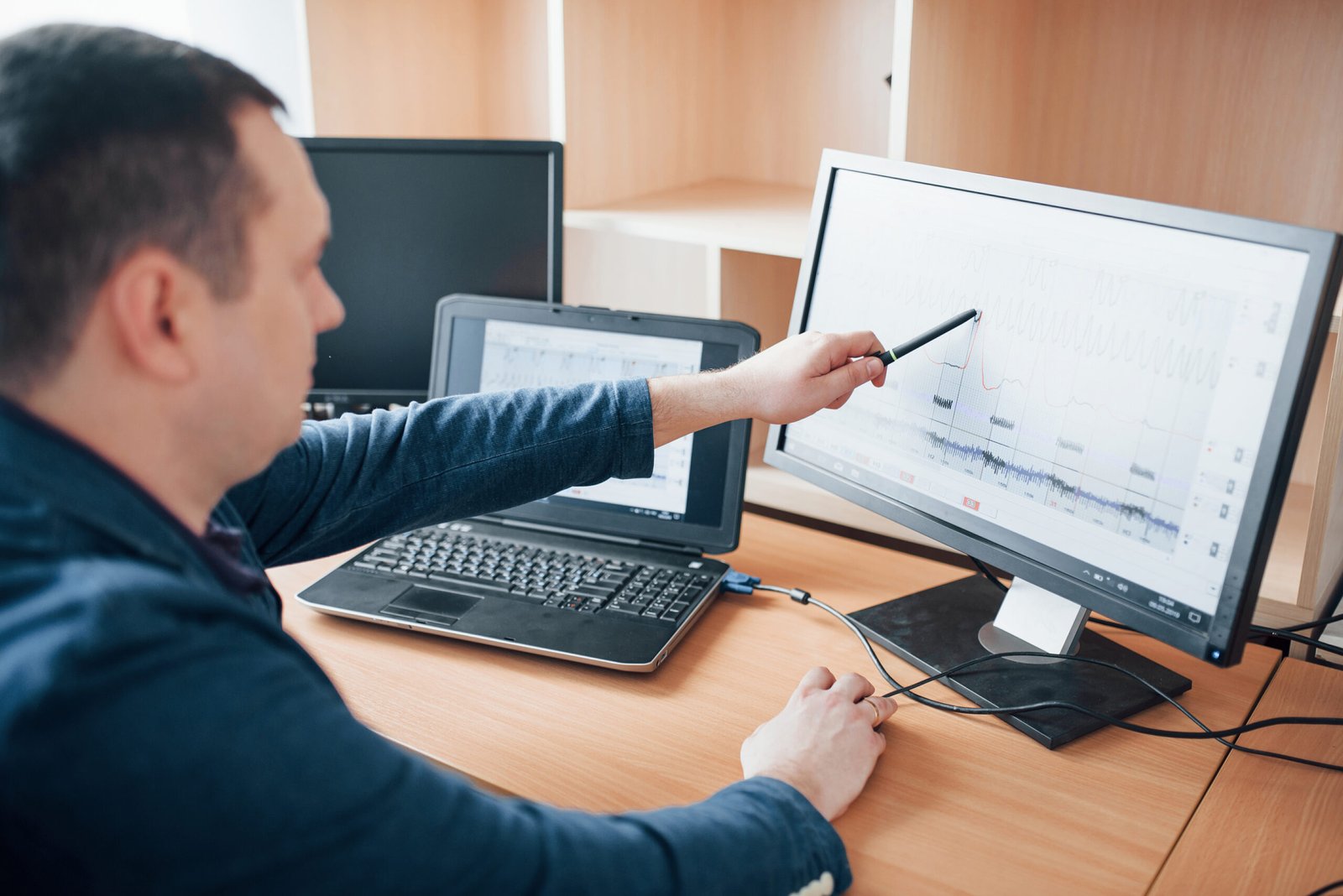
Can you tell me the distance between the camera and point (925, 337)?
1039 millimetres

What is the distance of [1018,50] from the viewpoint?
4.70ft

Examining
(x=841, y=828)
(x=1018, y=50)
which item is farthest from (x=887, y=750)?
(x=1018, y=50)

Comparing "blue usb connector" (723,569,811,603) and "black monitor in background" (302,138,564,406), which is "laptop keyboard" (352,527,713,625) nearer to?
"blue usb connector" (723,569,811,603)

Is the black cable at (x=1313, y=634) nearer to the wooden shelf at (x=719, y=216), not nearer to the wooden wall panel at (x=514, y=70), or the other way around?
the wooden shelf at (x=719, y=216)

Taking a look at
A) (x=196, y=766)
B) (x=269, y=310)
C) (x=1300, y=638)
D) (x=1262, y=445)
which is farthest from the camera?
(x=1300, y=638)

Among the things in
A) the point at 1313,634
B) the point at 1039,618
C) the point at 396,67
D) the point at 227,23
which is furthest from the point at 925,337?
the point at 227,23

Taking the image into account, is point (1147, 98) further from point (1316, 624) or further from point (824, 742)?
point (824, 742)

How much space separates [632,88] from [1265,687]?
3.75 ft

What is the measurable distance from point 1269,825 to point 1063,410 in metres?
0.36

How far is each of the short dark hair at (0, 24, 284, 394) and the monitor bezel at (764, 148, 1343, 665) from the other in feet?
2.16

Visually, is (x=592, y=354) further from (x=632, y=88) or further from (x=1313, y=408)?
(x=1313, y=408)

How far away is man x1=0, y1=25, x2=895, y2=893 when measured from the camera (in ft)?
1.76

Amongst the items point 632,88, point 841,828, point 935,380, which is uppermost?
point 632,88

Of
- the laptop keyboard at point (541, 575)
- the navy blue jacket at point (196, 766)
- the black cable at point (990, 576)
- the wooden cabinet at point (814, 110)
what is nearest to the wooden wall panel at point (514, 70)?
the wooden cabinet at point (814, 110)
